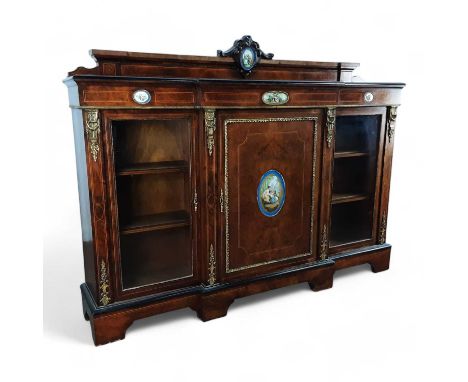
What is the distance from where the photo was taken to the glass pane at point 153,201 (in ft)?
7.97

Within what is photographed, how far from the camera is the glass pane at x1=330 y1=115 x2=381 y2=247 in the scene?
9.79 feet

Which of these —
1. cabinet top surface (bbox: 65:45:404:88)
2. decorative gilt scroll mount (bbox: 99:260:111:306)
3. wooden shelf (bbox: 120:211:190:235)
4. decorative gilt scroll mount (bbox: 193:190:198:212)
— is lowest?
decorative gilt scroll mount (bbox: 99:260:111:306)

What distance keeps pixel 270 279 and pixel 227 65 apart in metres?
1.28

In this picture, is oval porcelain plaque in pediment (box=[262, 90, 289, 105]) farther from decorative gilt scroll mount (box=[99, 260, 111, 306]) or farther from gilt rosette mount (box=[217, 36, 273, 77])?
decorative gilt scroll mount (box=[99, 260, 111, 306])

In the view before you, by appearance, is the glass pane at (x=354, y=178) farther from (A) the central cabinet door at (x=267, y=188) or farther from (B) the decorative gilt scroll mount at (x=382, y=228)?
(A) the central cabinet door at (x=267, y=188)

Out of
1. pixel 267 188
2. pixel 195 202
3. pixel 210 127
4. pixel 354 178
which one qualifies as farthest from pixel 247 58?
pixel 354 178

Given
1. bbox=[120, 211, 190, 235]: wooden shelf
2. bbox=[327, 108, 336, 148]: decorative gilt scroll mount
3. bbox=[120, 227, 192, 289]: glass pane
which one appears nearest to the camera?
bbox=[120, 211, 190, 235]: wooden shelf

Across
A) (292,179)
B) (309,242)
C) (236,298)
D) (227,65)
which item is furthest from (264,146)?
(236,298)

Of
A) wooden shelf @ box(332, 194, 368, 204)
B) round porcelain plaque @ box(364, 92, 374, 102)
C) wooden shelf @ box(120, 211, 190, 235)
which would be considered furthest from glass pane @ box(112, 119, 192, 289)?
round porcelain plaque @ box(364, 92, 374, 102)

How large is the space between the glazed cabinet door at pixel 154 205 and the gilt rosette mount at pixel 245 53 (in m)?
0.46

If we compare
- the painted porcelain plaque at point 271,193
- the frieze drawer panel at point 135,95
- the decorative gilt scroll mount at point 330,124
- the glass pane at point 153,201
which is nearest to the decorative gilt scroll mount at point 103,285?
the glass pane at point 153,201

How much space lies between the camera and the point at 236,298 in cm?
258

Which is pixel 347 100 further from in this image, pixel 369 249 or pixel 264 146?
pixel 369 249

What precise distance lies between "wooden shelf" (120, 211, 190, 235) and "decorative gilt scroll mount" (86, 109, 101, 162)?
1.56 ft
